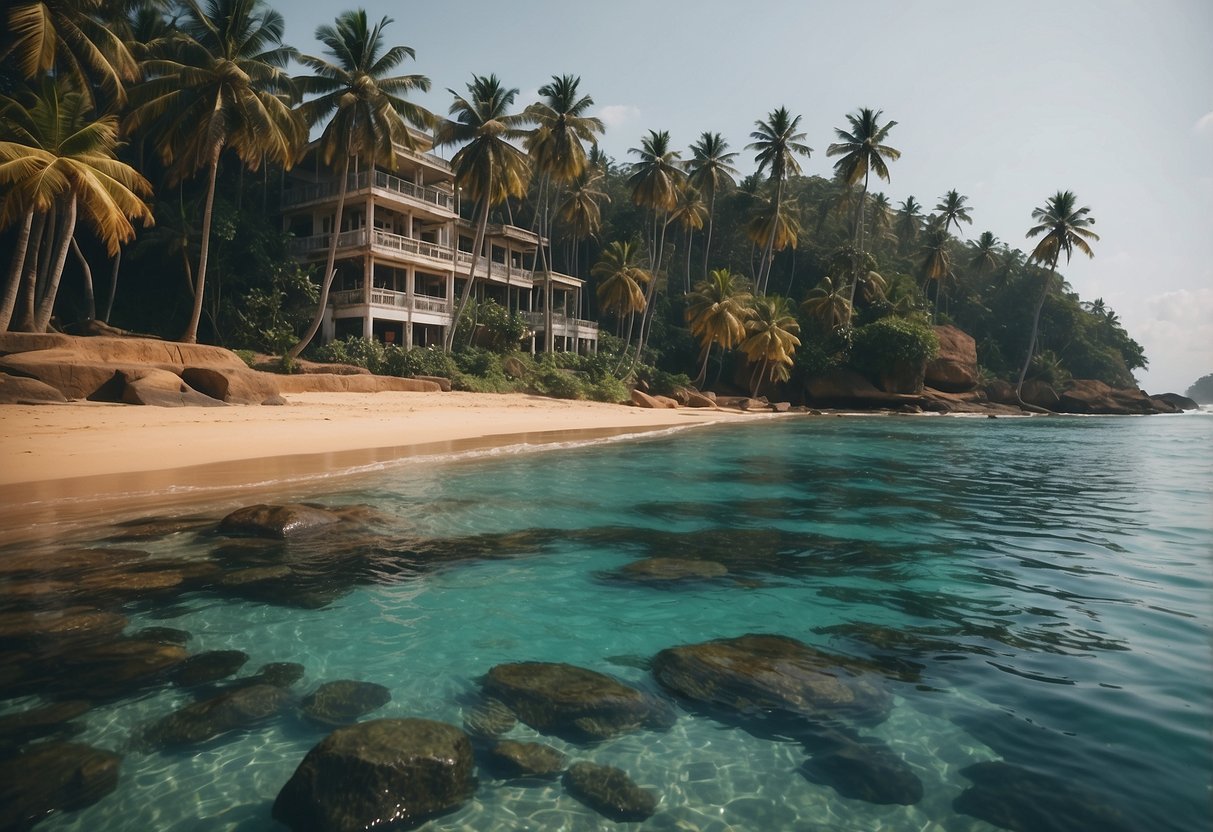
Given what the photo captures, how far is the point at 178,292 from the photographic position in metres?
31.1

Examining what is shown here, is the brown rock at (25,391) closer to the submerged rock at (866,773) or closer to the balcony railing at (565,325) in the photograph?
the submerged rock at (866,773)

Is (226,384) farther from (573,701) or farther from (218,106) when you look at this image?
(573,701)

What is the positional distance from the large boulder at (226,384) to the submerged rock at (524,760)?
16.1 m

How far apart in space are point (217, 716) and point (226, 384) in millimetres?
15252

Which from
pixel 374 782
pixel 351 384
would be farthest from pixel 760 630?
pixel 351 384

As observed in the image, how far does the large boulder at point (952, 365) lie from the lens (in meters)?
47.2

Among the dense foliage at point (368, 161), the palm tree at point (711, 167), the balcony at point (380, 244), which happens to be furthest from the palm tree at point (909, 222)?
the balcony at point (380, 244)

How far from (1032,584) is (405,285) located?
114 ft

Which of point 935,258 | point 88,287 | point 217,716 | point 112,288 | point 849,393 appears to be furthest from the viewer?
point 935,258

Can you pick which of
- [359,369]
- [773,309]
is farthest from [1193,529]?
[773,309]

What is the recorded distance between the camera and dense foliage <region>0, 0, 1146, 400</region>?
72.3 feet

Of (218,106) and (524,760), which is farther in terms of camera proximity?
(218,106)

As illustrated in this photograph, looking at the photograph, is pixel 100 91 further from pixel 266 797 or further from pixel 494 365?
pixel 266 797

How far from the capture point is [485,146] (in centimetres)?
3225
